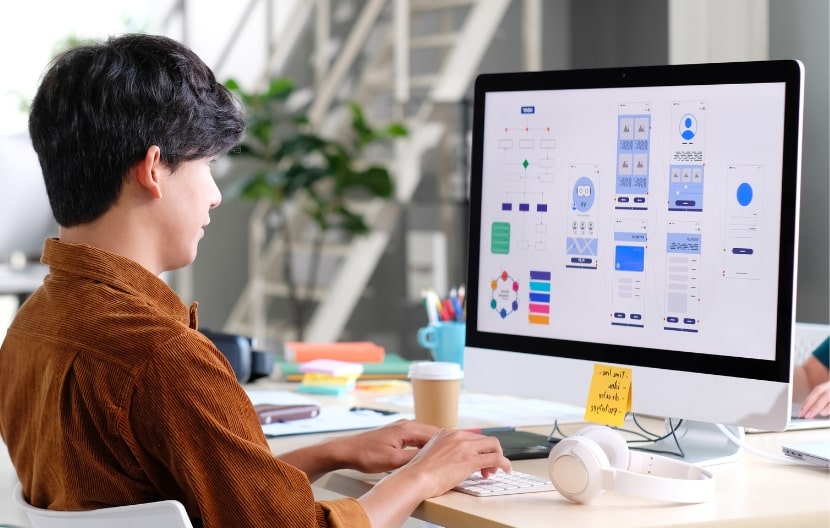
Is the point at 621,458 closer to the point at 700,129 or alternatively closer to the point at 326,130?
the point at 700,129

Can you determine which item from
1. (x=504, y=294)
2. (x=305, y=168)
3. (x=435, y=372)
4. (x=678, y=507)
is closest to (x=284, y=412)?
(x=435, y=372)

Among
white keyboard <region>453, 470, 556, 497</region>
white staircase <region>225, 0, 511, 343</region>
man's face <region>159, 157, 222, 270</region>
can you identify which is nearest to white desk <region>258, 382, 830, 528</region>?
white keyboard <region>453, 470, 556, 497</region>

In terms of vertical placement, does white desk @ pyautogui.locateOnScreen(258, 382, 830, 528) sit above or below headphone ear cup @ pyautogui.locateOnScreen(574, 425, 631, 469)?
below

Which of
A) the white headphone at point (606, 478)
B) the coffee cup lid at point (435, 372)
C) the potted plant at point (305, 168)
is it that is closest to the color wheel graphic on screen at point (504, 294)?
the coffee cup lid at point (435, 372)

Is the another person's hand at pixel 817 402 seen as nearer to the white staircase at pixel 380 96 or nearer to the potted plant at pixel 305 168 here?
the potted plant at pixel 305 168

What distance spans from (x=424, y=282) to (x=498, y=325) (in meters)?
3.65

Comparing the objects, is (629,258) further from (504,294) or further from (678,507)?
(678,507)

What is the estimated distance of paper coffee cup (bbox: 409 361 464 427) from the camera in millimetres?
1613

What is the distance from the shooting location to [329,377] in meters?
2.07

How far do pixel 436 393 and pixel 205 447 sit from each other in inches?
24.4

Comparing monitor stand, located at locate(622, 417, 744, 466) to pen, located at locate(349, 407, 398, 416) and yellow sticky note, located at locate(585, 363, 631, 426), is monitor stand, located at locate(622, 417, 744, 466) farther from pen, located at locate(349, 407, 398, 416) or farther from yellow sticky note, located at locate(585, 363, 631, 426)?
pen, located at locate(349, 407, 398, 416)

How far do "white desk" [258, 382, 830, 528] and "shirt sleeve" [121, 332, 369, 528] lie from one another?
0.59 ft

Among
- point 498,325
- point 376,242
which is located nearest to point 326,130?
point 376,242

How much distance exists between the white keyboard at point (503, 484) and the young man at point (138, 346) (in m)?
0.02
